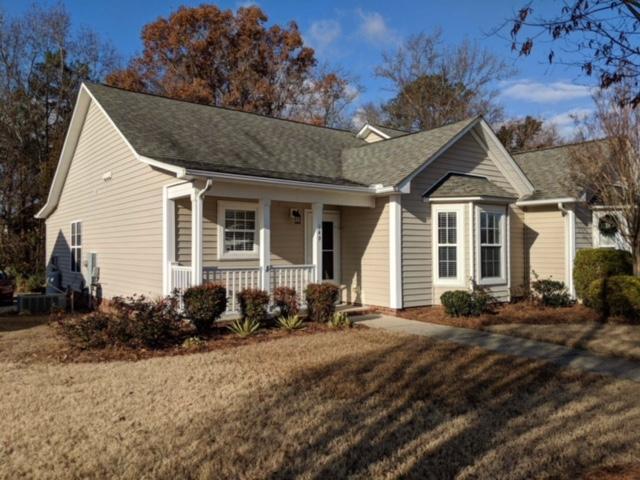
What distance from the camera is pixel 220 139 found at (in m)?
12.3

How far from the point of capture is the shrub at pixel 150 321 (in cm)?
791

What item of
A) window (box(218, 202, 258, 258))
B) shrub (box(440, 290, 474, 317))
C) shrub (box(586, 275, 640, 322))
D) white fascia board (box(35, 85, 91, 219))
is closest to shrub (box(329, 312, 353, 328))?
shrub (box(440, 290, 474, 317))

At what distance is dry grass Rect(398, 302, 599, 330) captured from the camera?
10.4m

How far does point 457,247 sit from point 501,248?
141 cm

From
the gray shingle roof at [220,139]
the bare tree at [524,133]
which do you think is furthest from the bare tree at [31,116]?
the bare tree at [524,133]

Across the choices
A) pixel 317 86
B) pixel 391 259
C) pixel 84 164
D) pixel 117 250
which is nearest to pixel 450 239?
pixel 391 259

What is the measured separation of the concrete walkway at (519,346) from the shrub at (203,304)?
3.12 meters

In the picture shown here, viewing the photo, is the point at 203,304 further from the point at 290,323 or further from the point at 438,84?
the point at 438,84

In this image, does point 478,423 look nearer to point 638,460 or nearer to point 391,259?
point 638,460

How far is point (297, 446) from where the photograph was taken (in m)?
4.24

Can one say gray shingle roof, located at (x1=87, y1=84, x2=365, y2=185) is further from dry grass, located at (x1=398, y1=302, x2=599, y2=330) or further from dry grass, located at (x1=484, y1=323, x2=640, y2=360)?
dry grass, located at (x1=484, y1=323, x2=640, y2=360)

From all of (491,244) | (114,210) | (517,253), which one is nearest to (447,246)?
(491,244)

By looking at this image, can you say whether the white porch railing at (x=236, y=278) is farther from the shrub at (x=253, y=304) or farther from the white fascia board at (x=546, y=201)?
the white fascia board at (x=546, y=201)

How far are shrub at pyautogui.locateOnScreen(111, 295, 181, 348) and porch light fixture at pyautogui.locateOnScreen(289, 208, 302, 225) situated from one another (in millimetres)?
4190
